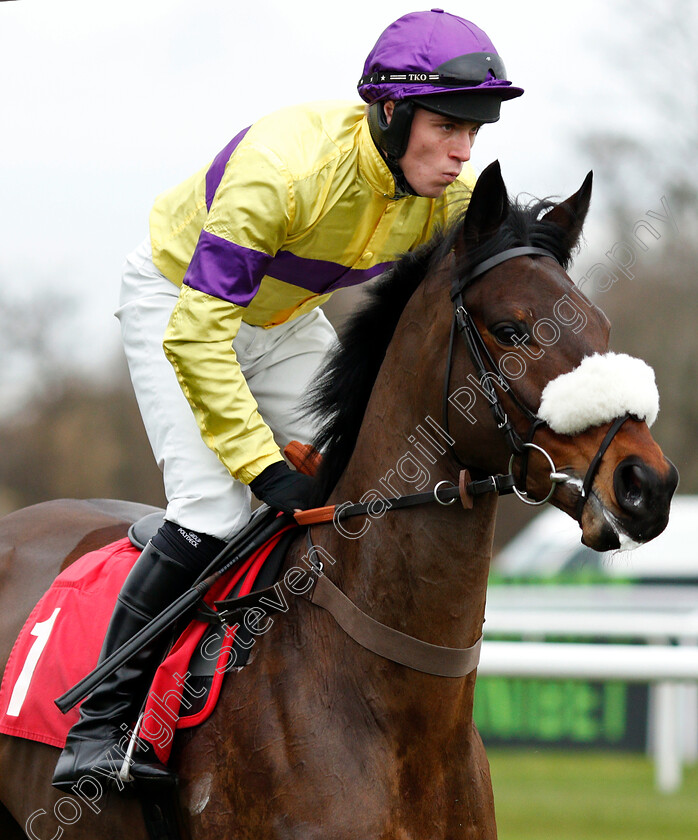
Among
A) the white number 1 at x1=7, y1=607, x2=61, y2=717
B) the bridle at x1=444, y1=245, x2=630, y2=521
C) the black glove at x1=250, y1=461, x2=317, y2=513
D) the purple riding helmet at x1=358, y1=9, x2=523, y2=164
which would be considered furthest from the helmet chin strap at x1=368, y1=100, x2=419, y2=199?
the white number 1 at x1=7, y1=607, x2=61, y2=717

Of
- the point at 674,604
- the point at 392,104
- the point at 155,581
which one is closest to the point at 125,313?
the point at 155,581

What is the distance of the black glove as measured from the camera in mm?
2834

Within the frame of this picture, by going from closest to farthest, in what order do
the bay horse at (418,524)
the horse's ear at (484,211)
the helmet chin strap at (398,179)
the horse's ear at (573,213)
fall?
1. the bay horse at (418,524)
2. the horse's ear at (484,211)
3. the horse's ear at (573,213)
4. the helmet chin strap at (398,179)

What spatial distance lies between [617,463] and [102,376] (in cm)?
2333

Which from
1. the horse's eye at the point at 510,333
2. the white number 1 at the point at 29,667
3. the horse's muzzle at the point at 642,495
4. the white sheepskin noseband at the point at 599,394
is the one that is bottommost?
the white number 1 at the point at 29,667

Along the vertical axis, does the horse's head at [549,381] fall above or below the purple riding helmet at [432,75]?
below

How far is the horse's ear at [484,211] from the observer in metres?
2.50

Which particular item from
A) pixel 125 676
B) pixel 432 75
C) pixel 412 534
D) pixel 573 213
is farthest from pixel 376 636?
pixel 432 75

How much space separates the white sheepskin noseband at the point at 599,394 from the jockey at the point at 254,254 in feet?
2.60

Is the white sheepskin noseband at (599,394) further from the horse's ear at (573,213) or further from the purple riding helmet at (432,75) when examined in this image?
the purple riding helmet at (432,75)

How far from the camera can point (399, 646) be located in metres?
2.59

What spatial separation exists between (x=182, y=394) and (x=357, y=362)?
23.8 inches

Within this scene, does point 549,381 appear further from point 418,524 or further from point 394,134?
point 394,134

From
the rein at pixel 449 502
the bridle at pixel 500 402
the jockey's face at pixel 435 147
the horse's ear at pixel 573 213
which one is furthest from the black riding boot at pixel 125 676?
the horse's ear at pixel 573 213
